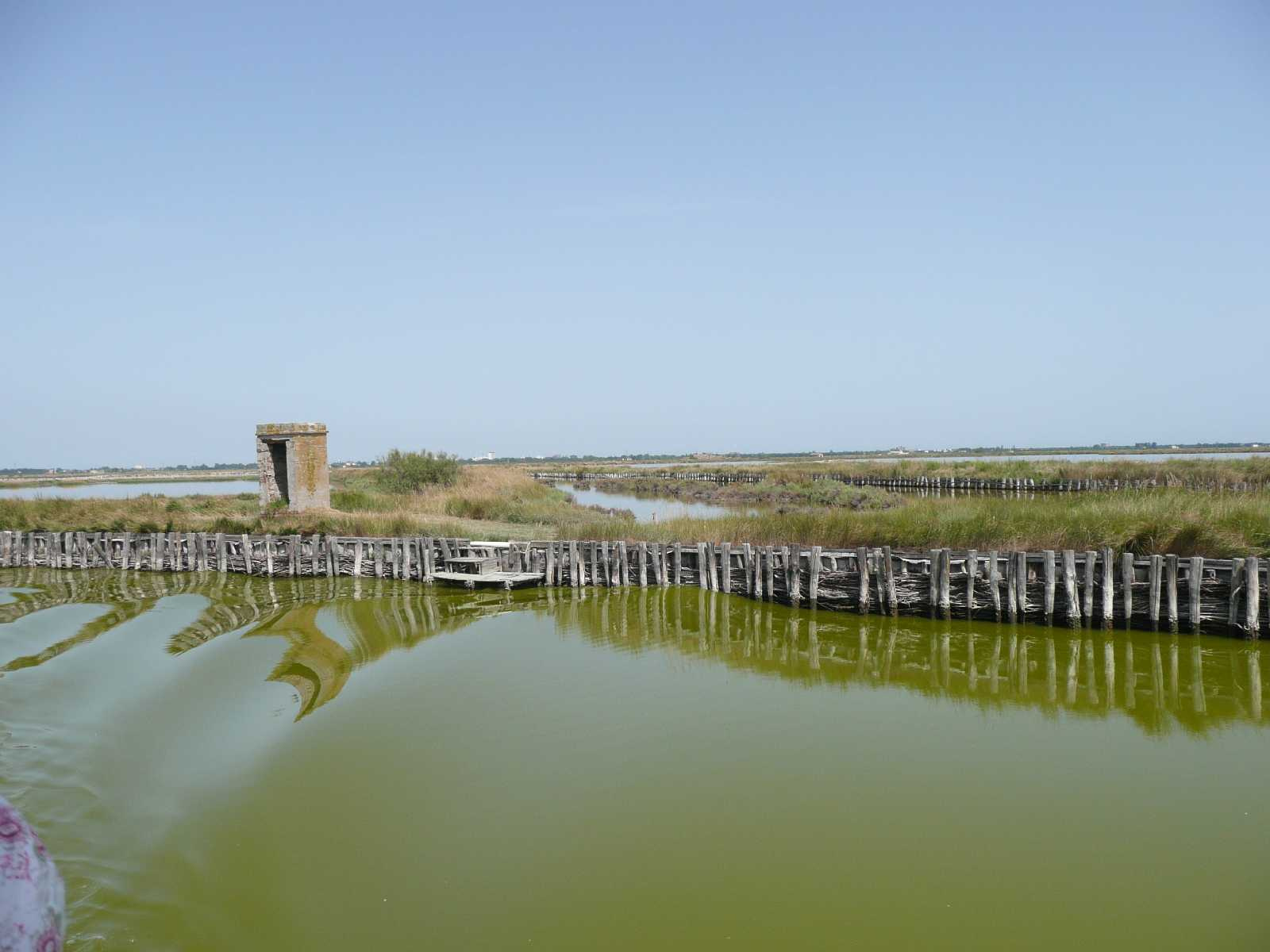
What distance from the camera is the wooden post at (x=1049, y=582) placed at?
1430cm

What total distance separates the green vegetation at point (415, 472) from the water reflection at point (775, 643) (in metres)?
17.6

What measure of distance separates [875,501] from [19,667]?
120 ft

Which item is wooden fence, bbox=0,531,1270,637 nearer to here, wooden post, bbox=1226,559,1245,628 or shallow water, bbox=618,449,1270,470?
wooden post, bbox=1226,559,1245,628

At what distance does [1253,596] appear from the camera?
1298cm

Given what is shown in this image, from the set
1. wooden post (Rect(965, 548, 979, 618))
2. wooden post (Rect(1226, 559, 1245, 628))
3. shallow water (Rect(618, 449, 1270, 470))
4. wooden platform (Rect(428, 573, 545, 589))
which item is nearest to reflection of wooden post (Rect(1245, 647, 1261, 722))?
wooden post (Rect(1226, 559, 1245, 628))

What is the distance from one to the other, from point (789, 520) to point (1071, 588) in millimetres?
6850

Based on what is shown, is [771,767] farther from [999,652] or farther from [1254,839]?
[999,652]

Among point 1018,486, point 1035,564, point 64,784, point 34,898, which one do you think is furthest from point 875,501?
point 34,898

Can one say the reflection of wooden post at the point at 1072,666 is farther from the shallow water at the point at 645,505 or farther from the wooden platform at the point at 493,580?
the shallow water at the point at 645,505

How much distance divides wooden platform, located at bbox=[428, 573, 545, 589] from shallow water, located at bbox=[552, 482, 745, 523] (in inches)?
661

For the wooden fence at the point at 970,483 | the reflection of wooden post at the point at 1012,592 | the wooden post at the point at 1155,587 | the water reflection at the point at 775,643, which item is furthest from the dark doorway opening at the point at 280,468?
the wooden fence at the point at 970,483

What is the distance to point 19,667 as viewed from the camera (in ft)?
41.2

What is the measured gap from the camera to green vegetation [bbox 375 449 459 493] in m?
37.4

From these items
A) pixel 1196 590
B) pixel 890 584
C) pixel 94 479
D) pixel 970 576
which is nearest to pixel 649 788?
pixel 890 584
